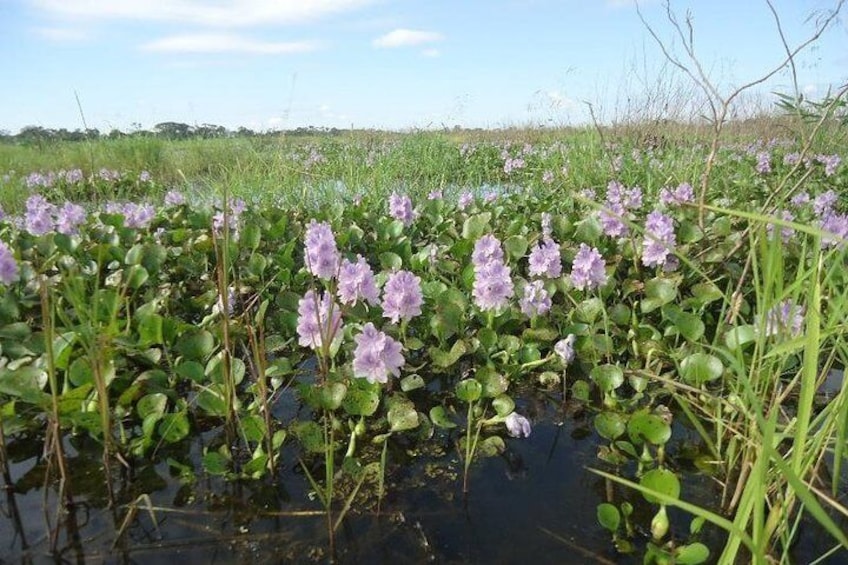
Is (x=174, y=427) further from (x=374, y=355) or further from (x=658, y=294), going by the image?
(x=658, y=294)

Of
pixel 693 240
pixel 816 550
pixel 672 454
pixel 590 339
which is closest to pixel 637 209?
pixel 693 240

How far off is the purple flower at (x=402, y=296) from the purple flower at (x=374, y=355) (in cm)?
31

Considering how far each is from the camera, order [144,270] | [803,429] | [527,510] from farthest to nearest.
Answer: [144,270] → [527,510] → [803,429]

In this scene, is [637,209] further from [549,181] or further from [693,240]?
[549,181]

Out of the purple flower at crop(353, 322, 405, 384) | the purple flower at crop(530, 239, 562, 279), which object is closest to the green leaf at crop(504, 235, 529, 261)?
the purple flower at crop(530, 239, 562, 279)

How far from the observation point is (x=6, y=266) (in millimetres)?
2332

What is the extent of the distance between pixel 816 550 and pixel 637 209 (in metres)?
2.89

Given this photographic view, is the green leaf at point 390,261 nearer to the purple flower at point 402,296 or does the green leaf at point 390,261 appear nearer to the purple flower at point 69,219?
the purple flower at point 402,296

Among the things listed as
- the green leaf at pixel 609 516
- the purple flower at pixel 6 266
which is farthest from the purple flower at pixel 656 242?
the purple flower at pixel 6 266

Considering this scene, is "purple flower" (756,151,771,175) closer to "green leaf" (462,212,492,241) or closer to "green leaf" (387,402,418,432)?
"green leaf" (462,212,492,241)

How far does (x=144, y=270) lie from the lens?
2617 millimetres

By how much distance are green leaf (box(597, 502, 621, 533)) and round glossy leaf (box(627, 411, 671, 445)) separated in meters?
0.35

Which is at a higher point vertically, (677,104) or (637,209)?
(677,104)

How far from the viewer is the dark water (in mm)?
1450
